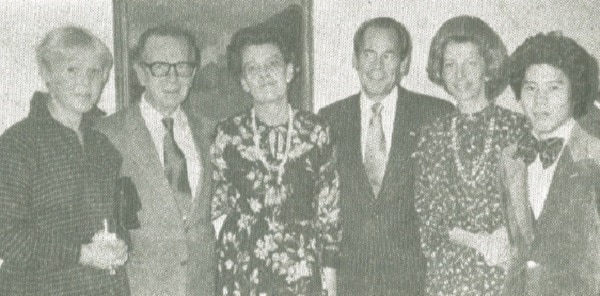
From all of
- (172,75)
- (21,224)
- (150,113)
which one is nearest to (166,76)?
(172,75)

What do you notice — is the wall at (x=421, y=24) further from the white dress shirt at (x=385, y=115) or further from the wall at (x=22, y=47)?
the wall at (x=22, y=47)

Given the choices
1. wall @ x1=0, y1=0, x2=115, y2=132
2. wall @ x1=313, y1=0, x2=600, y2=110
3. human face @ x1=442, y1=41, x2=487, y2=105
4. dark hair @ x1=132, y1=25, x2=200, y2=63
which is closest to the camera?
human face @ x1=442, y1=41, x2=487, y2=105

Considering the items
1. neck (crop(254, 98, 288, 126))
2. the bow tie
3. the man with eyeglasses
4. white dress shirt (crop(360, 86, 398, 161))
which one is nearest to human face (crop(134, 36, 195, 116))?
the man with eyeglasses

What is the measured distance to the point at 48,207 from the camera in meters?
2.27

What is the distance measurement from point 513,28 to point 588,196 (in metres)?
1.63

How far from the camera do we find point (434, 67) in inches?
105

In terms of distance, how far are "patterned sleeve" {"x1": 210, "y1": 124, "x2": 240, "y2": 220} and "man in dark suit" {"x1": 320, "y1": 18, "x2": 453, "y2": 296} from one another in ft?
1.46

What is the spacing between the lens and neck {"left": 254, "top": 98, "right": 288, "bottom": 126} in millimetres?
2643

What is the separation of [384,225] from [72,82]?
1286 millimetres

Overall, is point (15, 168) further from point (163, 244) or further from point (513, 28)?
point (513, 28)

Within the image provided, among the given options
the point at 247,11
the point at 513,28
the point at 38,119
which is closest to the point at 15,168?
the point at 38,119

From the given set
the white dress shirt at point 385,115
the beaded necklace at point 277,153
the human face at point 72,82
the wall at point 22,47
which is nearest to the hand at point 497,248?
the white dress shirt at point 385,115

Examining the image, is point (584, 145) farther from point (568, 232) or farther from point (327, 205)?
point (327, 205)

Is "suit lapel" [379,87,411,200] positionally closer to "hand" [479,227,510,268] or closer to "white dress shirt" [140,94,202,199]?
"hand" [479,227,510,268]
